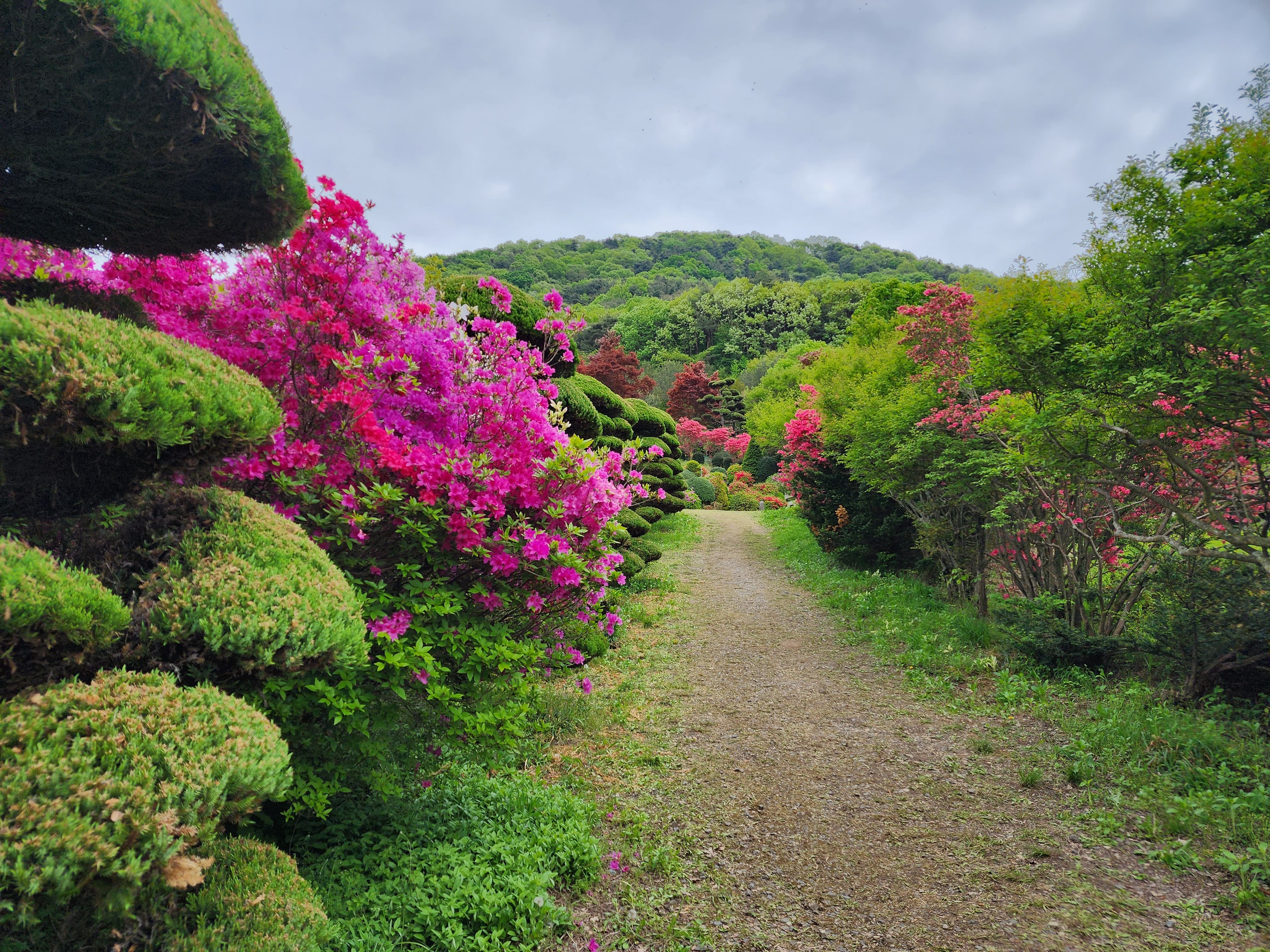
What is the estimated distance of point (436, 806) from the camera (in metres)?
3.13

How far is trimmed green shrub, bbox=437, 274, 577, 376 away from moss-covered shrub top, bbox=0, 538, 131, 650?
3.78 m

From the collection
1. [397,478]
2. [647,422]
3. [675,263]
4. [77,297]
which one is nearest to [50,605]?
[77,297]

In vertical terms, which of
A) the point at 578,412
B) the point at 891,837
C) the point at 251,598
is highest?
the point at 578,412

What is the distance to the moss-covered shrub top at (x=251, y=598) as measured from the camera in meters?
1.67

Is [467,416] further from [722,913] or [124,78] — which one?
[722,913]

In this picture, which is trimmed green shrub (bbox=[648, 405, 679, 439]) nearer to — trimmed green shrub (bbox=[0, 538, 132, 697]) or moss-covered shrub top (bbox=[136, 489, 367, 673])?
moss-covered shrub top (bbox=[136, 489, 367, 673])

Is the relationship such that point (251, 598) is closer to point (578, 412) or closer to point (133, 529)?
point (133, 529)

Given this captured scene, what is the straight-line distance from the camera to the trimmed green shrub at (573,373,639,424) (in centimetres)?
942

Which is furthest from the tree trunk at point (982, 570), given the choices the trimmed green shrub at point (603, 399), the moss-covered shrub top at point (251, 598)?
the moss-covered shrub top at point (251, 598)

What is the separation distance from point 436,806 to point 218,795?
198cm

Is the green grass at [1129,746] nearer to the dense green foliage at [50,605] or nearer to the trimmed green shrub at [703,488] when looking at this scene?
the dense green foliage at [50,605]

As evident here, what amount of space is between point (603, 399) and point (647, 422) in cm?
538

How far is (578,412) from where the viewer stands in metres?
7.30

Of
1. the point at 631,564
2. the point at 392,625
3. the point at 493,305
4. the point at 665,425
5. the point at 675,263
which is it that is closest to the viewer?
the point at 392,625
